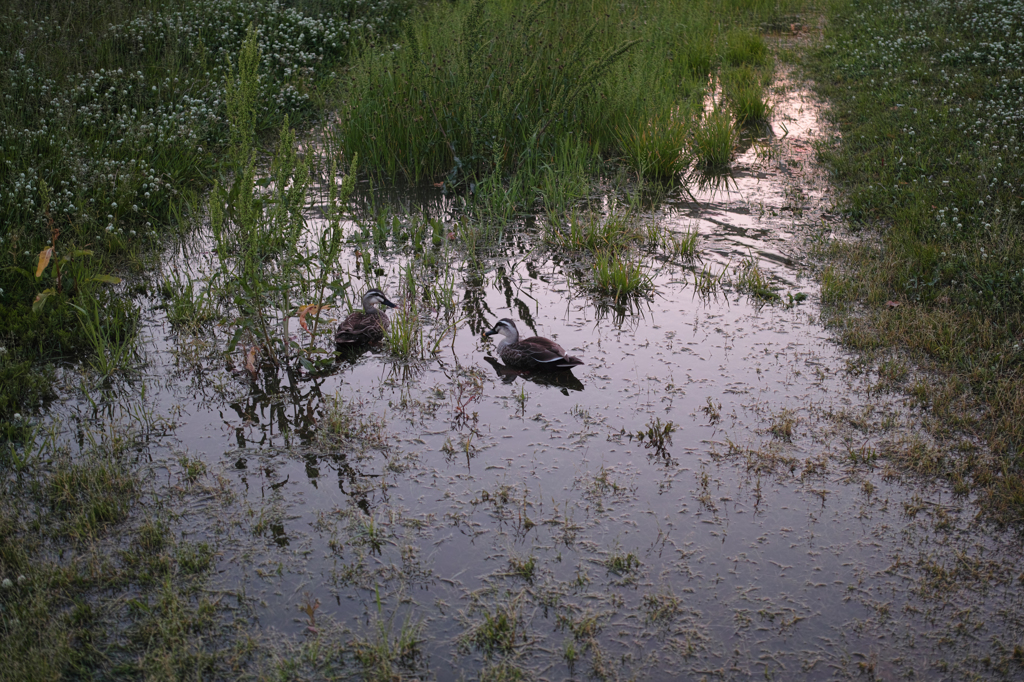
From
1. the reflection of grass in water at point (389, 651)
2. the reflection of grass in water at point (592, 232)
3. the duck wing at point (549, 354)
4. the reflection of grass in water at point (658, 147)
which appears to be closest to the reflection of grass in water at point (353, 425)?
the duck wing at point (549, 354)

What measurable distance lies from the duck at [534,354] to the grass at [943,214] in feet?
6.92

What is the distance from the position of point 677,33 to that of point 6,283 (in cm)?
947

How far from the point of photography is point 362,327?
5.85 meters

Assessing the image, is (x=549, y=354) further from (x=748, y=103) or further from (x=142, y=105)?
(x=142, y=105)

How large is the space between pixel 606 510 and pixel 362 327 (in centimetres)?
243

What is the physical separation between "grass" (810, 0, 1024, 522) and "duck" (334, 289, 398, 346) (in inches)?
134

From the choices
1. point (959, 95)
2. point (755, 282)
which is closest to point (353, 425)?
point (755, 282)

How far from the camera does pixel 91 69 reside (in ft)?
31.2

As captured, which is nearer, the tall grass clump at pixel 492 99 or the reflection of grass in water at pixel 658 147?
the tall grass clump at pixel 492 99

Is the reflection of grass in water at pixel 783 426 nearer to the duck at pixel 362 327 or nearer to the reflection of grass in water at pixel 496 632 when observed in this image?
the reflection of grass in water at pixel 496 632

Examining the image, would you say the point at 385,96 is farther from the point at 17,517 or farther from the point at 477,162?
the point at 17,517

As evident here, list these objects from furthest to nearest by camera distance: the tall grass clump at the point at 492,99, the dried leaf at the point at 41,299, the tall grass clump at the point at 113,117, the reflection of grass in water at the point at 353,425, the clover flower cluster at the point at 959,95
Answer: the tall grass clump at the point at 492,99
the clover flower cluster at the point at 959,95
the tall grass clump at the point at 113,117
the dried leaf at the point at 41,299
the reflection of grass in water at the point at 353,425

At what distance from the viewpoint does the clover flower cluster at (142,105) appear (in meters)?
7.34

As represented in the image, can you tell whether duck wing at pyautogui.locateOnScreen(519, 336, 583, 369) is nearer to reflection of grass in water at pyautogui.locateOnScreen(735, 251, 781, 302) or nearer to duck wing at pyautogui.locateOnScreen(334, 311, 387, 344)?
duck wing at pyautogui.locateOnScreen(334, 311, 387, 344)
